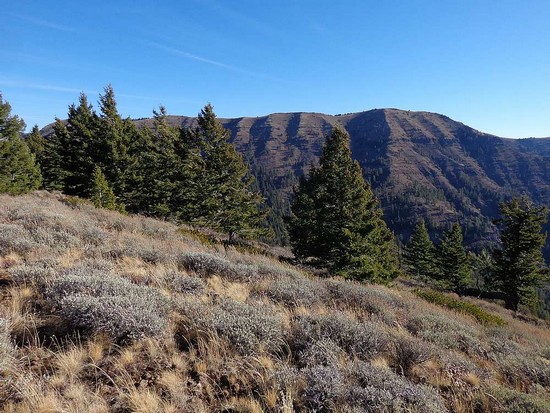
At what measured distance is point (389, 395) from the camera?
300 centimetres

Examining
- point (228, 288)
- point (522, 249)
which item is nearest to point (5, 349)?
point (228, 288)

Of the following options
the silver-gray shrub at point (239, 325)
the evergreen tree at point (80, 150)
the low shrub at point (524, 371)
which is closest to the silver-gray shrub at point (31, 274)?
the silver-gray shrub at point (239, 325)

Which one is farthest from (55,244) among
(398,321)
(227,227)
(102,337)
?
(227,227)

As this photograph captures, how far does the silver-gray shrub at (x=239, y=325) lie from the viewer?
3.93m

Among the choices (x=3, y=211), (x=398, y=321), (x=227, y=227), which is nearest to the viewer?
(x=398, y=321)

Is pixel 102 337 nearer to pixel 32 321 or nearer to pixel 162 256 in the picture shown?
pixel 32 321

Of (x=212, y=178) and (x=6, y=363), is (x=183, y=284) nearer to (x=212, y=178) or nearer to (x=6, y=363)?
(x=6, y=363)

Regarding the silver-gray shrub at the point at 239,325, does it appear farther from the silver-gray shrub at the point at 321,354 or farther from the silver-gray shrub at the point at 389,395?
the silver-gray shrub at the point at 389,395

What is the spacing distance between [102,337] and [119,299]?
0.55 metres

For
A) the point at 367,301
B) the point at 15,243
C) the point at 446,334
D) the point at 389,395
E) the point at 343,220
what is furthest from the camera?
the point at 343,220

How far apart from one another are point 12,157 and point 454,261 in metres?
53.2

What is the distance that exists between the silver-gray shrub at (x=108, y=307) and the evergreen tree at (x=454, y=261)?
46783 mm

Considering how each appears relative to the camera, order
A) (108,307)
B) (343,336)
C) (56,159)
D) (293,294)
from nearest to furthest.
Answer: (108,307)
(343,336)
(293,294)
(56,159)

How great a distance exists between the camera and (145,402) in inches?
111
